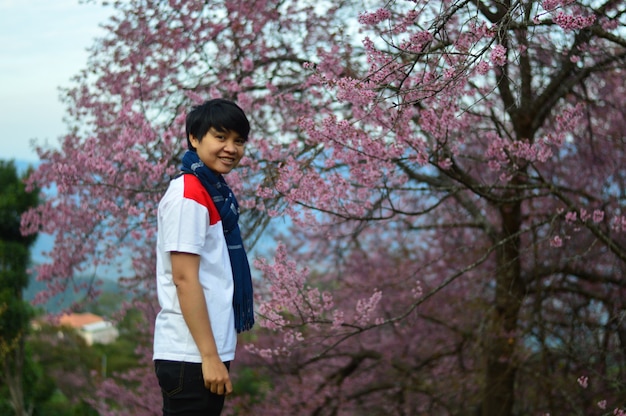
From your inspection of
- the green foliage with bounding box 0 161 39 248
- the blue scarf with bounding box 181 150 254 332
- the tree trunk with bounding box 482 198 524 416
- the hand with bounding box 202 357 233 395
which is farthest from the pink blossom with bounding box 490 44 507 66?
the green foliage with bounding box 0 161 39 248

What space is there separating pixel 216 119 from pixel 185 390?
0.79 meters

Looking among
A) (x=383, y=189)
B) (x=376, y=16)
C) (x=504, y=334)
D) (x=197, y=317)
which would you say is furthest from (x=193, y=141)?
(x=504, y=334)

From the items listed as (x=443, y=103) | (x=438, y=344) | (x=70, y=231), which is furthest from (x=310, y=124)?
(x=438, y=344)

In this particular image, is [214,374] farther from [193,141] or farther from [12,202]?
[12,202]

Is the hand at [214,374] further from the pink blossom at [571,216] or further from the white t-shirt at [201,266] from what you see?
the pink blossom at [571,216]

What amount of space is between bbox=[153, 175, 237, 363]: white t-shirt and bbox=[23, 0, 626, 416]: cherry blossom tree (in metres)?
1.30

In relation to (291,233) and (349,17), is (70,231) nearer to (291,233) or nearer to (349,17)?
(349,17)

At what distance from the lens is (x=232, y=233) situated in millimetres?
2268

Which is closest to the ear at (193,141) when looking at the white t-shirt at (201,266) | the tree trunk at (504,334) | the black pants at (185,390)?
the white t-shirt at (201,266)

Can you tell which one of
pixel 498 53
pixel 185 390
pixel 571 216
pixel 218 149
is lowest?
pixel 185 390

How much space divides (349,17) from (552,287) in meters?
2.56

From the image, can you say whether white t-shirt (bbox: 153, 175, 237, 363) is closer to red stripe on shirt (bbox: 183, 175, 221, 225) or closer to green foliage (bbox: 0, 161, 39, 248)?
red stripe on shirt (bbox: 183, 175, 221, 225)

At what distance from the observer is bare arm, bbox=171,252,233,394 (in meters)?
2.04

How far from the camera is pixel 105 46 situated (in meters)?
6.14
